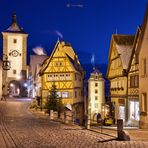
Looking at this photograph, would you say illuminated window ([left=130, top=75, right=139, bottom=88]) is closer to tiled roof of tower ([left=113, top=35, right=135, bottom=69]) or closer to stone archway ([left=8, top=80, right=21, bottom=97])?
Answer: tiled roof of tower ([left=113, top=35, right=135, bottom=69])

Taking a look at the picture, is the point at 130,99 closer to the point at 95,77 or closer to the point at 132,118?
the point at 132,118

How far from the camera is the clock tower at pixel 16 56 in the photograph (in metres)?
75.5

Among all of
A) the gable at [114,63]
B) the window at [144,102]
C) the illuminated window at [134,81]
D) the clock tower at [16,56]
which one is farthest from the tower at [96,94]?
the window at [144,102]

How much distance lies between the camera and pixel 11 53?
76062 mm

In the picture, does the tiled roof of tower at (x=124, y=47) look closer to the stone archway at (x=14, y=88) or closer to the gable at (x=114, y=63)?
the gable at (x=114, y=63)

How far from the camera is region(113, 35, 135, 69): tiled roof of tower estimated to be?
38.2 m

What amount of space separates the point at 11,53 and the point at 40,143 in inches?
2380

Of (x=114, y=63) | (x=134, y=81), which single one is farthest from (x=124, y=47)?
(x=134, y=81)

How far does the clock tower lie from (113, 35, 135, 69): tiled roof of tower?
38.9m

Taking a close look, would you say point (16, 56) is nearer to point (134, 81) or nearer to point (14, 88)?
point (14, 88)

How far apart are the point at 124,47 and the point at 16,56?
41029 millimetres

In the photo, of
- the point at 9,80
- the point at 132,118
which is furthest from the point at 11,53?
the point at 132,118

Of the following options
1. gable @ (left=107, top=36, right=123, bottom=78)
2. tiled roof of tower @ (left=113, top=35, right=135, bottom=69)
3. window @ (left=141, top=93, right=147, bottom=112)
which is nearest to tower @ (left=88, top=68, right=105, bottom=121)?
gable @ (left=107, top=36, right=123, bottom=78)

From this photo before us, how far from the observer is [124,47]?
1538 inches
